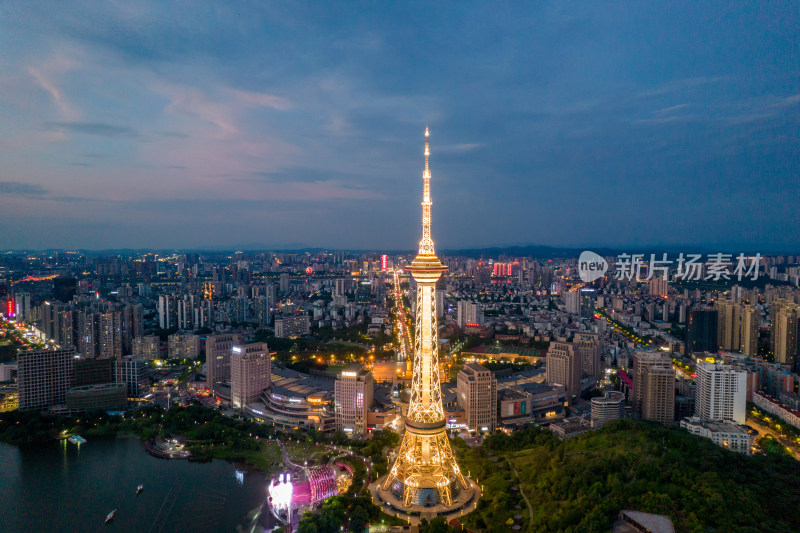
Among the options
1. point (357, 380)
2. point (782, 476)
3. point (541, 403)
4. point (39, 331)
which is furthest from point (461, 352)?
point (39, 331)

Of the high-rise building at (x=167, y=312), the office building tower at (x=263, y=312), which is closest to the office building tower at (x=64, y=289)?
the high-rise building at (x=167, y=312)

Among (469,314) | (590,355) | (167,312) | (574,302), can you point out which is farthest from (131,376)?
(574,302)

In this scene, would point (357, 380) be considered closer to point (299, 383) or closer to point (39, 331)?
point (299, 383)

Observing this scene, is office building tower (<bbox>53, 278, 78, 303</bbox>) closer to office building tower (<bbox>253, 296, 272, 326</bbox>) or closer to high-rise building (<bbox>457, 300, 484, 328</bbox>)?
office building tower (<bbox>253, 296, 272, 326</bbox>)

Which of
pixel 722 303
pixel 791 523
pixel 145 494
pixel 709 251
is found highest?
pixel 709 251

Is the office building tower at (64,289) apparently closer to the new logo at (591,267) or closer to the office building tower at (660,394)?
the office building tower at (660,394)

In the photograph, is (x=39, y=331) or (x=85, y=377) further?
(x=39, y=331)
